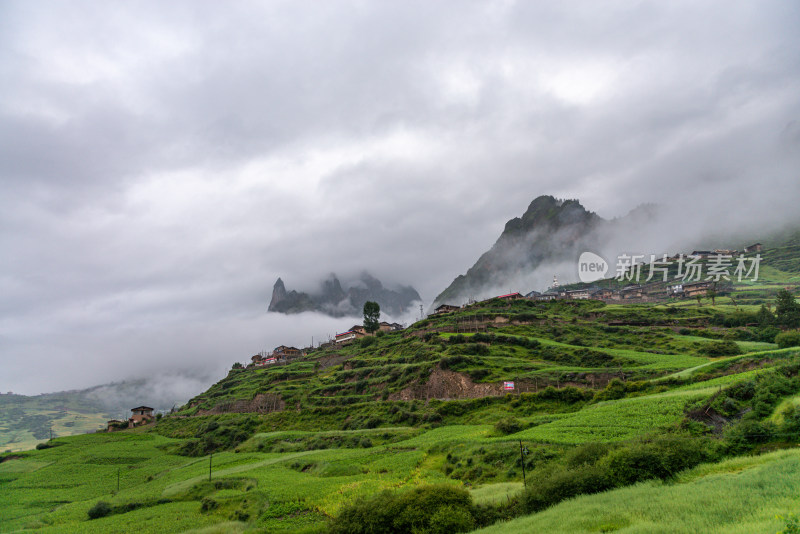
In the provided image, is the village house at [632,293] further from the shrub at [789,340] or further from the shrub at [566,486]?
the shrub at [566,486]

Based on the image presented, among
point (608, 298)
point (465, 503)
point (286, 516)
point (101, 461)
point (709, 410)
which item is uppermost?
point (608, 298)

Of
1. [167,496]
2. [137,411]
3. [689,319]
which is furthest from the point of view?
[137,411]

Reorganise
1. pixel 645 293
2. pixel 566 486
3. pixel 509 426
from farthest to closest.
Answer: pixel 645 293
pixel 509 426
pixel 566 486

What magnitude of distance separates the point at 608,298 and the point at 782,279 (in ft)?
195

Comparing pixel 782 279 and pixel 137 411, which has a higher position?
pixel 782 279

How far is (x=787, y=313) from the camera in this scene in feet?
284

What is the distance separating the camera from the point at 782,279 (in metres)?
152

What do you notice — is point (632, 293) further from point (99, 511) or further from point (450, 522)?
point (99, 511)

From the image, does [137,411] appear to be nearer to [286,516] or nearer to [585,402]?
[286,516]

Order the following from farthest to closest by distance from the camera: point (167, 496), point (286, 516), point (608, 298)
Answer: point (608, 298)
point (167, 496)
point (286, 516)

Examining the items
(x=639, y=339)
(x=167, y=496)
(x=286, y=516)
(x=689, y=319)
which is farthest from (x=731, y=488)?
(x=689, y=319)

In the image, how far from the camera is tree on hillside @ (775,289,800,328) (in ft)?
277

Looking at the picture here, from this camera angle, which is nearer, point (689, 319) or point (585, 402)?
point (585, 402)

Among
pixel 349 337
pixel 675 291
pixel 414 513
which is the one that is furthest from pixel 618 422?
pixel 675 291
